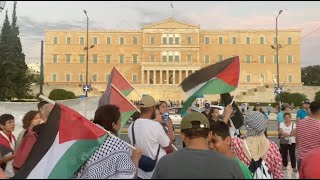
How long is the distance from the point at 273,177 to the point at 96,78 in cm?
8267

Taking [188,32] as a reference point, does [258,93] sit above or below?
below

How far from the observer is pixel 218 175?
277 cm

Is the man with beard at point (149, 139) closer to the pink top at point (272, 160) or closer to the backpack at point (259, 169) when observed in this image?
the pink top at point (272, 160)

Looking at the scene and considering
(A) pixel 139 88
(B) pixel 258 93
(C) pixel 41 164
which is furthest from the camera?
(A) pixel 139 88

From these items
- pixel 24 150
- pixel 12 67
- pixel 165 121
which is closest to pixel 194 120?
pixel 24 150

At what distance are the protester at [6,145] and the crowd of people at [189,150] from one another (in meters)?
0.01

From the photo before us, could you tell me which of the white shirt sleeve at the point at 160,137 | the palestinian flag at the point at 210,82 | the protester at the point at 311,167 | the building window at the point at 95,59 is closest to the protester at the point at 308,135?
the palestinian flag at the point at 210,82

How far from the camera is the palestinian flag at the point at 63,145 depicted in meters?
3.59

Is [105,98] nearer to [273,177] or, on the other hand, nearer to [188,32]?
[273,177]

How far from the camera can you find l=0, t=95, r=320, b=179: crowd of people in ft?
9.36

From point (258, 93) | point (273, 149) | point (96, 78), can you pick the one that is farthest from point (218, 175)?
point (96, 78)

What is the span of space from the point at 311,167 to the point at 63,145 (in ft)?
6.29

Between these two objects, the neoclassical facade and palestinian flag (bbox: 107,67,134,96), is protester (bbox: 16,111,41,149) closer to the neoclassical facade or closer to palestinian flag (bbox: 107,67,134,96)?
palestinian flag (bbox: 107,67,134,96)

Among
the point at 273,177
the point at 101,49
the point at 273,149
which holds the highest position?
the point at 101,49
